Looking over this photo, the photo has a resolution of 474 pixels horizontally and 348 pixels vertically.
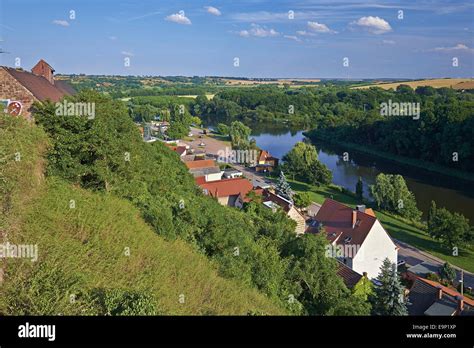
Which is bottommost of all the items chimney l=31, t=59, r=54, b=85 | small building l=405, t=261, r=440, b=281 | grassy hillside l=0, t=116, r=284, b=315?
small building l=405, t=261, r=440, b=281

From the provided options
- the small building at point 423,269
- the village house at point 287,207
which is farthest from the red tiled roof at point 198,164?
the small building at point 423,269

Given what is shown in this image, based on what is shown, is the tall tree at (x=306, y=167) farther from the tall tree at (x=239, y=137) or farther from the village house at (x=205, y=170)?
the tall tree at (x=239, y=137)

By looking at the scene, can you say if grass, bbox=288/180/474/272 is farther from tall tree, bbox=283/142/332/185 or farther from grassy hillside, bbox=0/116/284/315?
grassy hillside, bbox=0/116/284/315

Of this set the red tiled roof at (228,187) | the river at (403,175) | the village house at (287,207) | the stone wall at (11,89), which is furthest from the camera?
the river at (403,175)

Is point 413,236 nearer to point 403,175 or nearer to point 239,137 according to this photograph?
point 403,175

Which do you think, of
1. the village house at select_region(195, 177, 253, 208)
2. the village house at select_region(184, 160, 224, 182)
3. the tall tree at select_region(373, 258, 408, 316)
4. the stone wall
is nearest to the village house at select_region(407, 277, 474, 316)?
the tall tree at select_region(373, 258, 408, 316)

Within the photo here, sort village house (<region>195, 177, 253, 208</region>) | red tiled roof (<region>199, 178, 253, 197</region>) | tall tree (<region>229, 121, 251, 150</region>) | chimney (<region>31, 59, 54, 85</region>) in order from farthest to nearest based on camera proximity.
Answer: tall tree (<region>229, 121, 251, 150</region>)
red tiled roof (<region>199, 178, 253, 197</region>)
village house (<region>195, 177, 253, 208</region>)
chimney (<region>31, 59, 54, 85</region>)
